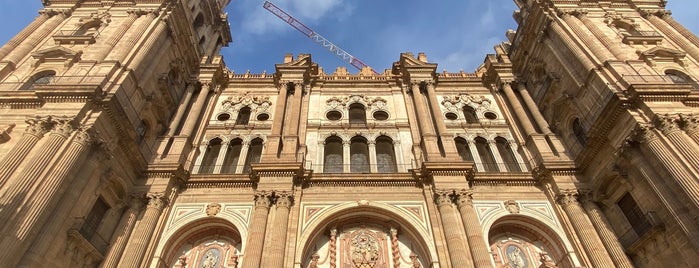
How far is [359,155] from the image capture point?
20.2m

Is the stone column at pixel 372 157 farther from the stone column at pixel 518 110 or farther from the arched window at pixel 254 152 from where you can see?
the stone column at pixel 518 110

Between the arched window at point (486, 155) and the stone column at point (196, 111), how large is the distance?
14507mm

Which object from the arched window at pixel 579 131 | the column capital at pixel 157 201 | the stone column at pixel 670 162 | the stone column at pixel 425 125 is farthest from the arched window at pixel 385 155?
the stone column at pixel 670 162

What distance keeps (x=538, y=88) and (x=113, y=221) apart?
2168cm

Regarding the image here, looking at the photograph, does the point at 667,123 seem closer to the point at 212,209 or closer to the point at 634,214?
the point at 634,214

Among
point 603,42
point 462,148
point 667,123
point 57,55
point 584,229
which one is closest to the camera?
point 667,123

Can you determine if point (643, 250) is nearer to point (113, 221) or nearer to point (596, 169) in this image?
point (596, 169)

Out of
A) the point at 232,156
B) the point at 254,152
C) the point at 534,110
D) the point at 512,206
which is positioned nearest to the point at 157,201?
the point at 232,156

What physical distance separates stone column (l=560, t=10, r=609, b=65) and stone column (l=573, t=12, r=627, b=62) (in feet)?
0.50

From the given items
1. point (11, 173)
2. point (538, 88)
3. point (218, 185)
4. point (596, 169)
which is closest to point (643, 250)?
point (596, 169)

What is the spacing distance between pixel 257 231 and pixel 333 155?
661 centimetres

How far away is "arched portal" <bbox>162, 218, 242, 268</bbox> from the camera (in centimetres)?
1528

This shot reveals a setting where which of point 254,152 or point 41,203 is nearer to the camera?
point 41,203

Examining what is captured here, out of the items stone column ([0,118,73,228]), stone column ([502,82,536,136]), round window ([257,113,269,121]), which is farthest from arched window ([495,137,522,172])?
stone column ([0,118,73,228])
